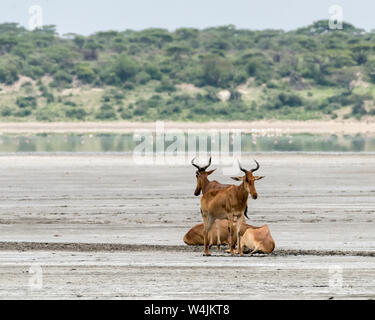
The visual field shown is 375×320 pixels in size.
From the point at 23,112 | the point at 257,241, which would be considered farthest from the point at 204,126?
the point at 257,241

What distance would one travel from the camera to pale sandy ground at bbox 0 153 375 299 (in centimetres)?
1311

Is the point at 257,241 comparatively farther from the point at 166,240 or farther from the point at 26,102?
the point at 26,102

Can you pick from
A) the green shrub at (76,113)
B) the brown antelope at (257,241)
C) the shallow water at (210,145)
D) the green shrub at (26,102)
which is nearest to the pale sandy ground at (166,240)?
the brown antelope at (257,241)

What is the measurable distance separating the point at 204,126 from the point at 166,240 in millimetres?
78944

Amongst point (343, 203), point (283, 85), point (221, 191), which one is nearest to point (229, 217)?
point (221, 191)

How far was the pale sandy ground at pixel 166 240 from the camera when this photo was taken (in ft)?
43.0

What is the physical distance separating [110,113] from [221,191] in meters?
87.3

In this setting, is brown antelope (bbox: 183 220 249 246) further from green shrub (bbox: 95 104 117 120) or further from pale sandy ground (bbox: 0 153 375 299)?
green shrub (bbox: 95 104 117 120)

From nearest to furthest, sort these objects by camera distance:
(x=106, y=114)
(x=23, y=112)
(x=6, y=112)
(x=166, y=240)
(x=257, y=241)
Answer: (x=257, y=241), (x=166, y=240), (x=106, y=114), (x=23, y=112), (x=6, y=112)

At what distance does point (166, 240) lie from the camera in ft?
58.9

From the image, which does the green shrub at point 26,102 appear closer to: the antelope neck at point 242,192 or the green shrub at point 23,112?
the green shrub at point 23,112

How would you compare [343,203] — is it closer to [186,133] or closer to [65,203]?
[65,203]
